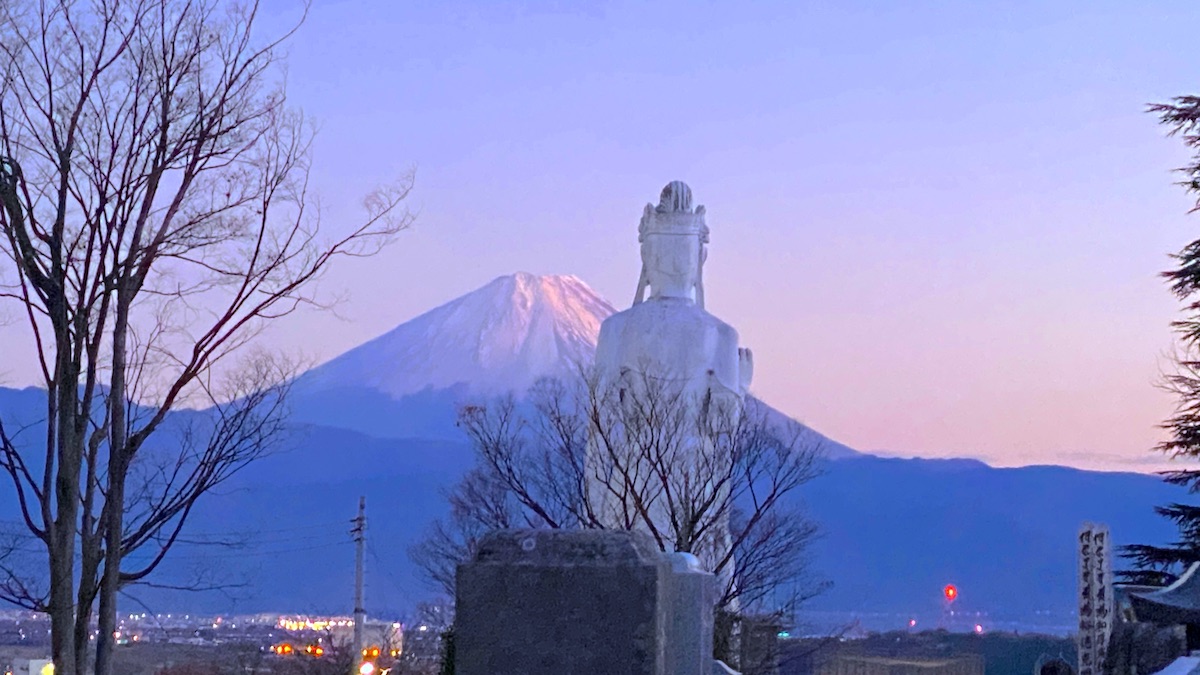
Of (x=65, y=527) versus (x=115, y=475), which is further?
(x=115, y=475)

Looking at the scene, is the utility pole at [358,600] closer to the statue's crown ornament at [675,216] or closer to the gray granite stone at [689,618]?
the statue's crown ornament at [675,216]

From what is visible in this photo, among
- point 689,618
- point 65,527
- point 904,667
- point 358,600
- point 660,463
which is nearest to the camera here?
point 689,618

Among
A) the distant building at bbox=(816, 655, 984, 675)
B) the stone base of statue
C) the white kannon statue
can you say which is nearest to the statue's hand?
the white kannon statue

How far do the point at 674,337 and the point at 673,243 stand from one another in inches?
45.9

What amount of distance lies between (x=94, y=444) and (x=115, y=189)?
4.26 ft

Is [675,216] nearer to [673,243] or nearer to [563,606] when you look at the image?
[673,243]

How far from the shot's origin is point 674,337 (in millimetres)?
18594

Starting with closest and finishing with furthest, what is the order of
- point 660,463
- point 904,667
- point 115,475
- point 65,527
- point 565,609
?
point 565,609 < point 65,527 < point 115,475 < point 660,463 < point 904,667

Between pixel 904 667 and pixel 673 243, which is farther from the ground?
pixel 673 243

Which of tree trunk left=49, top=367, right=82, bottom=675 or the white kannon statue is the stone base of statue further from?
the white kannon statue

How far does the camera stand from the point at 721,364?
1881cm

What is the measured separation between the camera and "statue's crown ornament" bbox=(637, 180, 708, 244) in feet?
62.5

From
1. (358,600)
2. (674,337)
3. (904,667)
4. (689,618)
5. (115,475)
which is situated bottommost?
(904,667)

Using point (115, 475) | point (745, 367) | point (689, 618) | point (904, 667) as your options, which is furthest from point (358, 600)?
point (689, 618)
